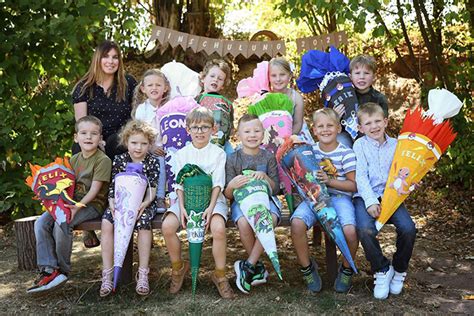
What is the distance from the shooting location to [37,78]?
546 cm

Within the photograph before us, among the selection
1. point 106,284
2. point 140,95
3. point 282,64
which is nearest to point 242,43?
point 282,64

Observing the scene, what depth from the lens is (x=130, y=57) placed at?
972 cm

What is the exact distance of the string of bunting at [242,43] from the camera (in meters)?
5.37

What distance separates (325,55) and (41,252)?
8.34 ft

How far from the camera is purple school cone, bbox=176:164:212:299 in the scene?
3.74 metres

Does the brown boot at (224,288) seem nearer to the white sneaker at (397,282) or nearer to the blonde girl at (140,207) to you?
the blonde girl at (140,207)

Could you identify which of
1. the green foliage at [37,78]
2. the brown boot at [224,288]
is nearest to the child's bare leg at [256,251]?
the brown boot at [224,288]

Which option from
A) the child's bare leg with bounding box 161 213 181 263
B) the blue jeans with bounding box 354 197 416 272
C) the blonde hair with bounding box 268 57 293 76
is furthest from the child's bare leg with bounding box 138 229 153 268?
the blonde hair with bounding box 268 57 293 76

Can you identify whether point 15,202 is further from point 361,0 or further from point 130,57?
point 130,57

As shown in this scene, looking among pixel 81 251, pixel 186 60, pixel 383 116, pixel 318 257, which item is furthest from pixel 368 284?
pixel 186 60

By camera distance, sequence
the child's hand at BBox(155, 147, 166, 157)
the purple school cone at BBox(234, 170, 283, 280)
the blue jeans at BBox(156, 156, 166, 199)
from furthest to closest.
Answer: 1. the child's hand at BBox(155, 147, 166, 157)
2. the blue jeans at BBox(156, 156, 166, 199)
3. the purple school cone at BBox(234, 170, 283, 280)

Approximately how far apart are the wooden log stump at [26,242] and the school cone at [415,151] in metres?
2.53

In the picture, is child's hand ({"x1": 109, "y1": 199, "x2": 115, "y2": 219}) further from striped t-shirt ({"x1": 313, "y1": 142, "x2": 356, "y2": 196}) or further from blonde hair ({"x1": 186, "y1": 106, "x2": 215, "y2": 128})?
striped t-shirt ({"x1": 313, "y1": 142, "x2": 356, "y2": 196})

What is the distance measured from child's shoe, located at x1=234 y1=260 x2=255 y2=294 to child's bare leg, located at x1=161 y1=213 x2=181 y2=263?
1.36 feet
